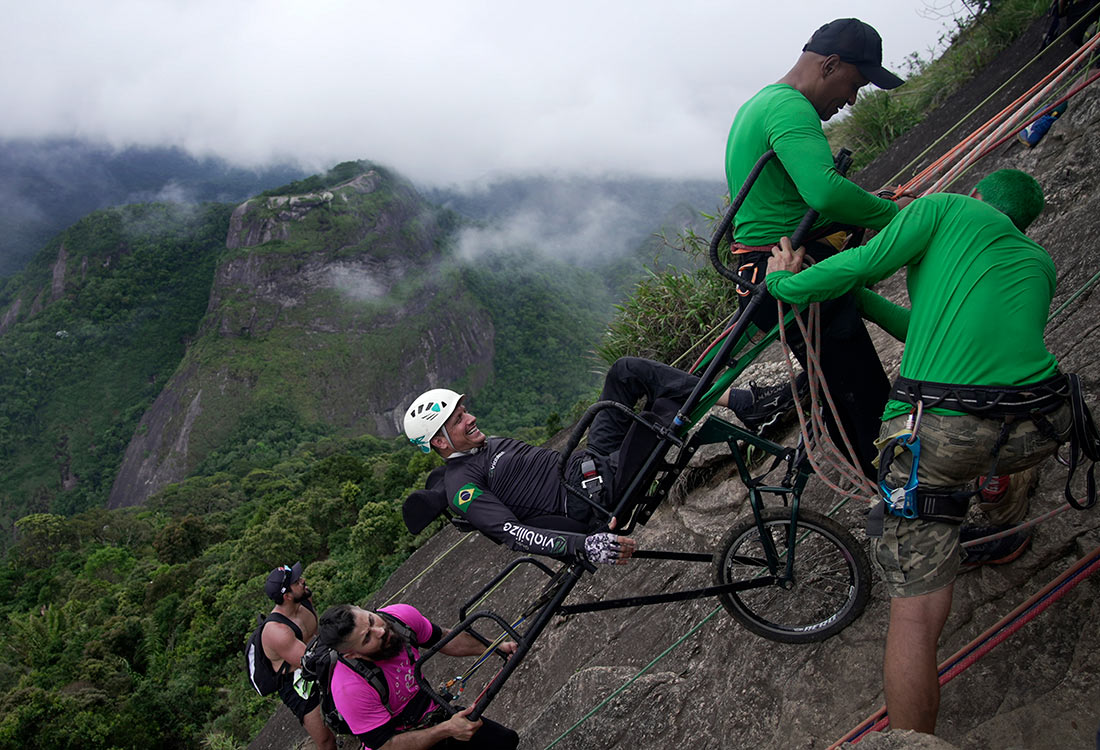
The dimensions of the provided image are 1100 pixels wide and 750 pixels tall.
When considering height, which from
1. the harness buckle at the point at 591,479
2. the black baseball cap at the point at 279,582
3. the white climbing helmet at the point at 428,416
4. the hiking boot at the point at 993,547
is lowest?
the black baseball cap at the point at 279,582

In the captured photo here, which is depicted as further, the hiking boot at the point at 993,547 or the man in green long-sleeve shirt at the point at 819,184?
the hiking boot at the point at 993,547

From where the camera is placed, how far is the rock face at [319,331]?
359 feet

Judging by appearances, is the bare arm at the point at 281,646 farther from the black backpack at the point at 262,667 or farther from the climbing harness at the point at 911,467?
the climbing harness at the point at 911,467

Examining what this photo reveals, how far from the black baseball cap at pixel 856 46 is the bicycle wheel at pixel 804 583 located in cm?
220

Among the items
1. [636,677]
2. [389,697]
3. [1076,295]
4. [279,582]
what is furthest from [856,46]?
[279,582]

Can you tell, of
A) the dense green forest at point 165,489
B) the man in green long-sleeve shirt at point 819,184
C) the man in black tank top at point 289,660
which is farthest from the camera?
the dense green forest at point 165,489

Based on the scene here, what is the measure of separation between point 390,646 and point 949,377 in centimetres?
353

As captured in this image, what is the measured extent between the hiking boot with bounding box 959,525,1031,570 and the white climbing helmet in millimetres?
2909

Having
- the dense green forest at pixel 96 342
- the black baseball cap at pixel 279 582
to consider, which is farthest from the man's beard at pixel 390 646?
the dense green forest at pixel 96 342

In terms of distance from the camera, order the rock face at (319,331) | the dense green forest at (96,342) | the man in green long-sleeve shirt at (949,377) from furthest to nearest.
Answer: the dense green forest at (96,342), the rock face at (319,331), the man in green long-sleeve shirt at (949,377)

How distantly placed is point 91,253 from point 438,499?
17063 cm

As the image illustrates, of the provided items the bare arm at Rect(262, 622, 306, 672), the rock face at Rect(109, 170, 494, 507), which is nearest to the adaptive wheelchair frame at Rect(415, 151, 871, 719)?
the bare arm at Rect(262, 622, 306, 672)

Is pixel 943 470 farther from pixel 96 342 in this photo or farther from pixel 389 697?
pixel 96 342

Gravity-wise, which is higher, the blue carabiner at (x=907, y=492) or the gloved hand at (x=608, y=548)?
the blue carabiner at (x=907, y=492)
